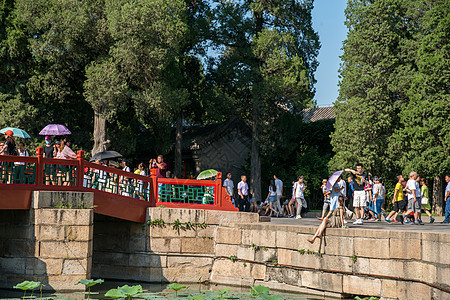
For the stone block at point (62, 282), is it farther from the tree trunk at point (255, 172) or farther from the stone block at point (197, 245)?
the tree trunk at point (255, 172)

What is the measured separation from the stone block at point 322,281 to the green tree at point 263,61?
12.3 meters

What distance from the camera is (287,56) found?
23.7 m

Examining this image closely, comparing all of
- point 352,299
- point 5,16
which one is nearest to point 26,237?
point 352,299

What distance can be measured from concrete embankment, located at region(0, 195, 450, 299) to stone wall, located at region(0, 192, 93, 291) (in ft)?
0.07

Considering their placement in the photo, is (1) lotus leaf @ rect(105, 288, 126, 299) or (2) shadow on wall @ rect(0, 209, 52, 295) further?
(2) shadow on wall @ rect(0, 209, 52, 295)

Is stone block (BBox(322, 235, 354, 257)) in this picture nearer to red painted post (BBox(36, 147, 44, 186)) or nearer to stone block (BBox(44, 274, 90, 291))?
stone block (BBox(44, 274, 90, 291))

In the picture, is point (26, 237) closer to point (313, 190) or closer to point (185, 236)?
point (185, 236)

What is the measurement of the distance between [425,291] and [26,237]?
7673 mm

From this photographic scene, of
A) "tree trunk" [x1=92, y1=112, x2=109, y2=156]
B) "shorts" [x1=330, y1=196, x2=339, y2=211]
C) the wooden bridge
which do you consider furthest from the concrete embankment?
"tree trunk" [x1=92, y1=112, x2=109, y2=156]

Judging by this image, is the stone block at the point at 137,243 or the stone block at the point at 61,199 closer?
the stone block at the point at 61,199

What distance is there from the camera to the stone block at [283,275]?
1203 cm

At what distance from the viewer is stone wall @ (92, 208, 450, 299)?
10039 mm

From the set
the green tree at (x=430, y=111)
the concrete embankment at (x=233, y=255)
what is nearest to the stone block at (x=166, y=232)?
the concrete embankment at (x=233, y=255)

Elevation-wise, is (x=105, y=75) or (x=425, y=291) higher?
(x=105, y=75)
